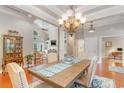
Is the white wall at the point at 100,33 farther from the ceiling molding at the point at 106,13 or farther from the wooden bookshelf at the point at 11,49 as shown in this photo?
the wooden bookshelf at the point at 11,49

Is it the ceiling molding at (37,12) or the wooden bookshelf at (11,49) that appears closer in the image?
the ceiling molding at (37,12)

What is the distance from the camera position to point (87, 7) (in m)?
4.01

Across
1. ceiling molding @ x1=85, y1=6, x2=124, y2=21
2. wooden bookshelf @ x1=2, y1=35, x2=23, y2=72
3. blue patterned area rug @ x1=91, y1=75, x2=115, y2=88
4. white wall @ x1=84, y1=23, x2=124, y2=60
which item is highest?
ceiling molding @ x1=85, y1=6, x2=124, y2=21

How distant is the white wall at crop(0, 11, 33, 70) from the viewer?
4715mm

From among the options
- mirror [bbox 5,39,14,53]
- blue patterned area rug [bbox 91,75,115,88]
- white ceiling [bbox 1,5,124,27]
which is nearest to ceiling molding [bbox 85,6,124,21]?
white ceiling [bbox 1,5,124,27]

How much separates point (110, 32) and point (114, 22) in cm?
64

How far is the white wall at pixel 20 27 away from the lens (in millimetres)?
4715

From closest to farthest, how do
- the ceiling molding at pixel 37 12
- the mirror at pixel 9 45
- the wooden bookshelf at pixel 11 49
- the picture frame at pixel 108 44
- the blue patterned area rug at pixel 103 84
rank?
1. the blue patterned area rug at pixel 103 84
2. the ceiling molding at pixel 37 12
3. the wooden bookshelf at pixel 11 49
4. the mirror at pixel 9 45
5. the picture frame at pixel 108 44

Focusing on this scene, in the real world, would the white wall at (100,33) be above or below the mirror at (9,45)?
above

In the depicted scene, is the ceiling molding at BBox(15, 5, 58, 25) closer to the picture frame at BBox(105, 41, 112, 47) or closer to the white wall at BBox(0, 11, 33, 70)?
the white wall at BBox(0, 11, 33, 70)

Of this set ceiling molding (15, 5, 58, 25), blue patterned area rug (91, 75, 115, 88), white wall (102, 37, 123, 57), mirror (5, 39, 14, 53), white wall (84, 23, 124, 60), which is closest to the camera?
blue patterned area rug (91, 75, 115, 88)

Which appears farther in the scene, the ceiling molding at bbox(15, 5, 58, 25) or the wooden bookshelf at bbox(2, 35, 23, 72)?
the wooden bookshelf at bbox(2, 35, 23, 72)

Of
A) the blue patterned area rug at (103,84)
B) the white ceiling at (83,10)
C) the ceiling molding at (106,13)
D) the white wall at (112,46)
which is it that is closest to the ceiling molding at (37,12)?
the white ceiling at (83,10)
